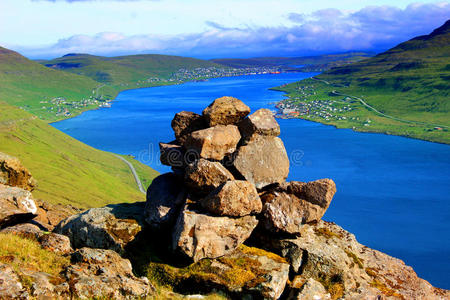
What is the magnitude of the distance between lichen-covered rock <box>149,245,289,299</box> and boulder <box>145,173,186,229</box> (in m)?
2.68

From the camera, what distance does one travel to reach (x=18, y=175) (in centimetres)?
2689

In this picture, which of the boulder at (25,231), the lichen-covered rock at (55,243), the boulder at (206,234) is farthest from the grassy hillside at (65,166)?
the boulder at (206,234)

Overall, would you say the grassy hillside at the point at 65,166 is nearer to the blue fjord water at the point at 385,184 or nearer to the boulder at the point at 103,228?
the blue fjord water at the point at 385,184

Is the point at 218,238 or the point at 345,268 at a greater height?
the point at 218,238

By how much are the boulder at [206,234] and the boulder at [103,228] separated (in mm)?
3369

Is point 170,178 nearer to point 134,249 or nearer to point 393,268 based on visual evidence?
point 134,249

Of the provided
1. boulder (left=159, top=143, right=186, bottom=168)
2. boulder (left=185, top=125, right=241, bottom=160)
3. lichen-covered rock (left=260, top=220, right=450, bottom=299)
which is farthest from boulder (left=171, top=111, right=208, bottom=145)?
lichen-covered rock (left=260, top=220, right=450, bottom=299)

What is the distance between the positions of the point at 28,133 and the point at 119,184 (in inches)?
2620

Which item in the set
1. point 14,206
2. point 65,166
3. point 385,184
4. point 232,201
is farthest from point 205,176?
point 65,166

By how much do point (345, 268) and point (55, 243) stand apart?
1431 cm

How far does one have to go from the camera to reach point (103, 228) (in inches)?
750

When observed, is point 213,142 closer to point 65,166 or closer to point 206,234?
point 206,234

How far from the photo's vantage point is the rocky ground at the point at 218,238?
15102mm

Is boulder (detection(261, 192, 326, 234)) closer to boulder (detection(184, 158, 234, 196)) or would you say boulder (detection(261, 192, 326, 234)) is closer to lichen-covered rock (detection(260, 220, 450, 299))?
lichen-covered rock (detection(260, 220, 450, 299))
